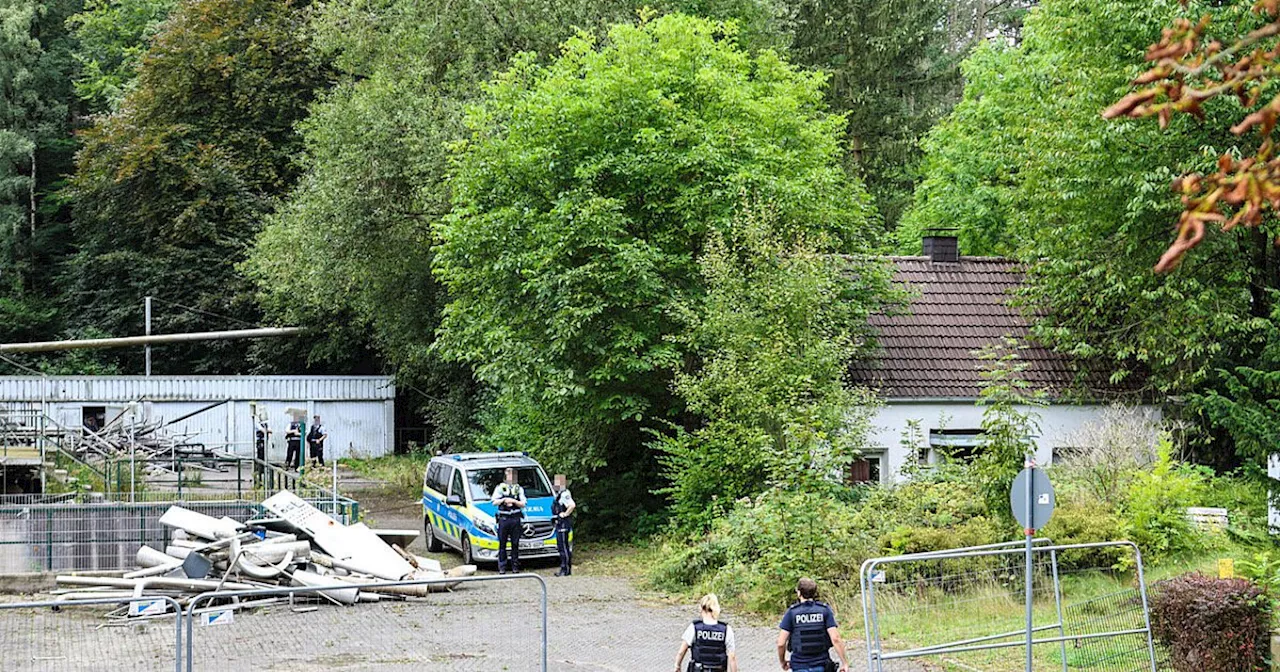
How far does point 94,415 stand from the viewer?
162 ft

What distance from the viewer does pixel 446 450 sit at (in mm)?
44125

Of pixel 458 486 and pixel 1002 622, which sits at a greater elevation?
pixel 458 486

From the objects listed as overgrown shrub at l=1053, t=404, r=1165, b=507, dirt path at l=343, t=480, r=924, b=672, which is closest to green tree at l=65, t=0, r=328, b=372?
dirt path at l=343, t=480, r=924, b=672

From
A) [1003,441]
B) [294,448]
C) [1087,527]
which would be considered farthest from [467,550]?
[294,448]

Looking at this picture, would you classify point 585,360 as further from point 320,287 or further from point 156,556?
point 320,287

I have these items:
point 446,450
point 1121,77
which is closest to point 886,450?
point 1121,77

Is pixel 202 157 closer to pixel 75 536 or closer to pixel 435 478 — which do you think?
pixel 435 478

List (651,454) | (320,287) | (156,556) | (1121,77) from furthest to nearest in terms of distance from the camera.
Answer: (320,287)
(651,454)
(1121,77)
(156,556)

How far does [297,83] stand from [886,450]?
3439cm

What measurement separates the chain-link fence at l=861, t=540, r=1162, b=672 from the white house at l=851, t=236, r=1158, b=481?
9746 millimetres

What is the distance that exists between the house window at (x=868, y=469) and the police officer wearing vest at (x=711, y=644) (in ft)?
49.4

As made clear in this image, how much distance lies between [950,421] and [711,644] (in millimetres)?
16973

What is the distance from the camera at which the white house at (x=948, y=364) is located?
27.4 meters

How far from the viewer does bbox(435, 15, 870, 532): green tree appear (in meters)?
25.8
